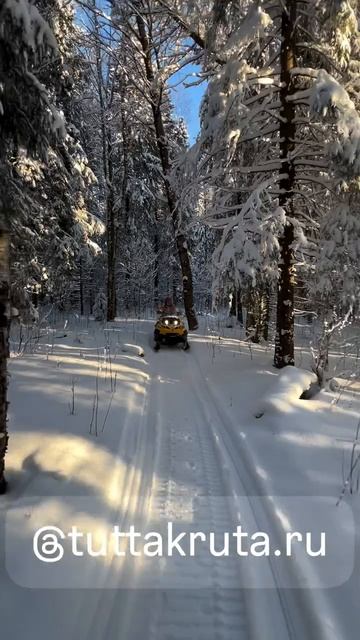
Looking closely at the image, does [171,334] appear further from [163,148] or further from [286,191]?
[163,148]

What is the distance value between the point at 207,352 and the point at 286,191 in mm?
5957

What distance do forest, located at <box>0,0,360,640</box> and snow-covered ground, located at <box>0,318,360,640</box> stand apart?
0.08 ft

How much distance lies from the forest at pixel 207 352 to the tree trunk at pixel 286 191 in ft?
0.15

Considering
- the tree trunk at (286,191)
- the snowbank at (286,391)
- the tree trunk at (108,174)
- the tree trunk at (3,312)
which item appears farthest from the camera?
the tree trunk at (108,174)

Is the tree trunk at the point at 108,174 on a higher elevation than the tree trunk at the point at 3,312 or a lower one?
higher

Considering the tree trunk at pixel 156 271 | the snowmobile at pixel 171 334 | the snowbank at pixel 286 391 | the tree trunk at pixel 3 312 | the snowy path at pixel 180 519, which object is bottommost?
the snowy path at pixel 180 519

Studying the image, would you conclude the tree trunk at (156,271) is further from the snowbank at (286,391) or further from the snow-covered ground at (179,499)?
the snow-covered ground at (179,499)

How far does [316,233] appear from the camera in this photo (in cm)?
1165

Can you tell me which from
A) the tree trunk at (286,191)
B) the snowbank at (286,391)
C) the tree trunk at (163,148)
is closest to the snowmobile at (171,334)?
the tree trunk at (163,148)

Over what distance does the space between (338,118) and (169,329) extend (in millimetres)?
9286

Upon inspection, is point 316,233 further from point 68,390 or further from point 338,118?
point 68,390

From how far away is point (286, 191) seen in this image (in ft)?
33.4

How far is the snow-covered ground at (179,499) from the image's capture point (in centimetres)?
329

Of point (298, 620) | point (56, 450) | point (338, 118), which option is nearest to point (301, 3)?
point (338, 118)
